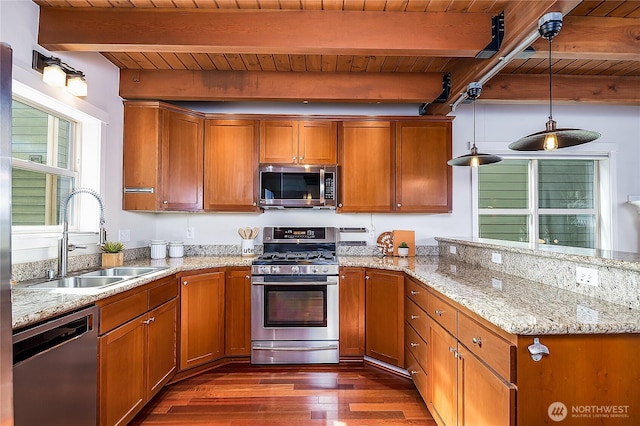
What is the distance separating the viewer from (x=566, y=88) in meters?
3.25

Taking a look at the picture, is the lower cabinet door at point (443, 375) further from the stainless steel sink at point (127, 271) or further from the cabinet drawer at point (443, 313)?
the stainless steel sink at point (127, 271)

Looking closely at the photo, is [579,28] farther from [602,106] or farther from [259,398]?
[259,398]

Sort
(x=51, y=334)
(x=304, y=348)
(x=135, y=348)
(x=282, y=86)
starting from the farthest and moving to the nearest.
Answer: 1. (x=282, y=86)
2. (x=304, y=348)
3. (x=135, y=348)
4. (x=51, y=334)

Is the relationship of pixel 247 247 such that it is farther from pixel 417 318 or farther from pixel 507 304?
pixel 507 304

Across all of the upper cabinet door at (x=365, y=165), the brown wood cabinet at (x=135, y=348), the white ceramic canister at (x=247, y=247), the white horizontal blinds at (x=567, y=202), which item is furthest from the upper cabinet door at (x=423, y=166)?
the brown wood cabinet at (x=135, y=348)

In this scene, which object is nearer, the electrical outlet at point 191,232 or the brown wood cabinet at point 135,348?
the brown wood cabinet at point 135,348

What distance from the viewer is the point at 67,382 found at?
1482 mm

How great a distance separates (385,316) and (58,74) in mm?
2866

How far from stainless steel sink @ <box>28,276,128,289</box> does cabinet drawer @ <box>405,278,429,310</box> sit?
193 cm

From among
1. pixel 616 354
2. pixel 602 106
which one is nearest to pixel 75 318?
pixel 616 354

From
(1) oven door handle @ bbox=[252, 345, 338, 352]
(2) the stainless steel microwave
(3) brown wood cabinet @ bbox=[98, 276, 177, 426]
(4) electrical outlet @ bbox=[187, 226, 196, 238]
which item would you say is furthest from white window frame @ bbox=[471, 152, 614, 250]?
(3) brown wood cabinet @ bbox=[98, 276, 177, 426]

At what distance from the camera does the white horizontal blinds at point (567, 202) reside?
3832 mm

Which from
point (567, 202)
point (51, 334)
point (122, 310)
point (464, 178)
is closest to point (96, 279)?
point (122, 310)

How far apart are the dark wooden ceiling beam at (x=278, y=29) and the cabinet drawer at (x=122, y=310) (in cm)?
165
